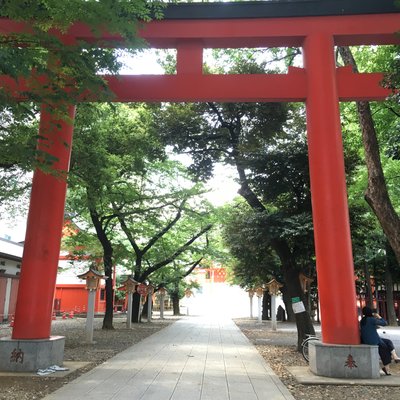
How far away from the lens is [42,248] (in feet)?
27.6

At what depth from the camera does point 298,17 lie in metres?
9.32

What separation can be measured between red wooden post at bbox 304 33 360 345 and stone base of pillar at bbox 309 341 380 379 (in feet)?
0.67

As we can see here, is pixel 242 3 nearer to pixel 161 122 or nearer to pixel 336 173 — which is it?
A: pixel 336 173

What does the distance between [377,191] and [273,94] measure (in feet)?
10.4

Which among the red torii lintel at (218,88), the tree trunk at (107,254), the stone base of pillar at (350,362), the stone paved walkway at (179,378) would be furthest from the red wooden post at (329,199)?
the tree trunk at (107,254)

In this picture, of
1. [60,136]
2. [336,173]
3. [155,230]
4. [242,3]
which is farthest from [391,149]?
[155,230]

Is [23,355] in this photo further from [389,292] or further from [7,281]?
[389,292]

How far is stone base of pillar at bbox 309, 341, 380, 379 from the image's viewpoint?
7625 mm

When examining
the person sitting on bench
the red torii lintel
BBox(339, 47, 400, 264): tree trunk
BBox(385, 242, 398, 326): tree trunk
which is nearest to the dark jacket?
the person sitting on bench

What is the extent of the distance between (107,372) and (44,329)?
1.48 m

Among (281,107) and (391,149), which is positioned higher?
(281,107)

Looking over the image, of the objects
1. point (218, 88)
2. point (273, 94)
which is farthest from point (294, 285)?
point (218, 88)

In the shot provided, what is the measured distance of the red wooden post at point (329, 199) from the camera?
7996 millimetres

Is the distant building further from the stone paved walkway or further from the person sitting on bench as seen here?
the person sitting on bench
